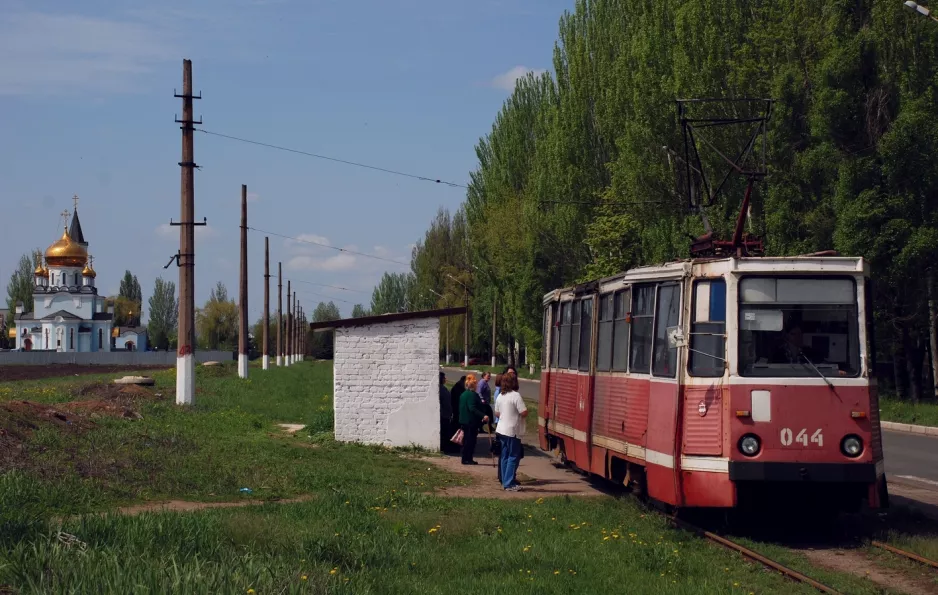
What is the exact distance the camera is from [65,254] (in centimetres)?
12719

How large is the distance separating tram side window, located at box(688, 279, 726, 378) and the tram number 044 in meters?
0.84

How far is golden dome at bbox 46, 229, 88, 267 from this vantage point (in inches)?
5012

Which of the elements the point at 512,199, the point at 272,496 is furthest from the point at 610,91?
the point at 272,496

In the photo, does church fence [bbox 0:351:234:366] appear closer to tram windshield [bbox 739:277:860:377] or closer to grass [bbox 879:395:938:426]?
grass [bbox 879:395:938:426]

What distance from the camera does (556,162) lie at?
158 ft

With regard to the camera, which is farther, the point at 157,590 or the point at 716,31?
the point at 716,31

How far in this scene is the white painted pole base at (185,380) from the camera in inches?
1089

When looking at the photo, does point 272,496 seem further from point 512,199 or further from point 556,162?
point 512,199

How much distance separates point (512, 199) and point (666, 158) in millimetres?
26003

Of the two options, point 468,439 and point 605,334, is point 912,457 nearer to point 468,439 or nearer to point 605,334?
point 468,439

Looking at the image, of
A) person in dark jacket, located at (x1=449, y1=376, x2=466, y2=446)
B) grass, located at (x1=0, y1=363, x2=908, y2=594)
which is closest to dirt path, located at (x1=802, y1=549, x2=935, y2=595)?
grass, located at (x1=0, y1=363, x2=908, y2=594)

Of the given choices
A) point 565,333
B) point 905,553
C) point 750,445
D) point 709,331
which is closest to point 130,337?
point 565,333

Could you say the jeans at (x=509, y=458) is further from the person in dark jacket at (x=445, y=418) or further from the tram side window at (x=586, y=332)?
the person in dark jacket at (x=445, y=418)

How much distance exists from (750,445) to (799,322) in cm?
136
